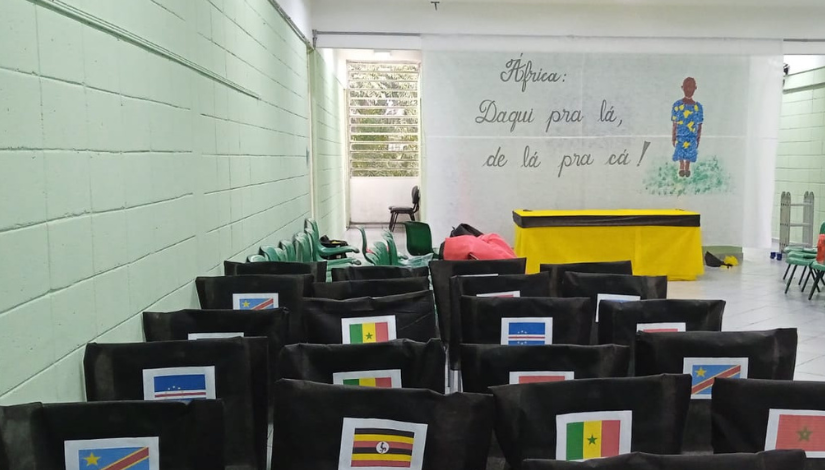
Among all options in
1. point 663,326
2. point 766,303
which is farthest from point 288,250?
point 766,303

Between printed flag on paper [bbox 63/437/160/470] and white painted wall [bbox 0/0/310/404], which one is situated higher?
white painted wall [bbox 0/0/310/404]

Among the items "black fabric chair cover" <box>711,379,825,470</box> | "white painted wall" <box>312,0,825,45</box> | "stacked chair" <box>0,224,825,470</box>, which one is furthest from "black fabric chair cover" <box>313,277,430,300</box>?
"white painted wall" <box>312,0,825,45</box>

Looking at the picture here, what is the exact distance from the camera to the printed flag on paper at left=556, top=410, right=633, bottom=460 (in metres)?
1.64

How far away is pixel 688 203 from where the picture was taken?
8336mm

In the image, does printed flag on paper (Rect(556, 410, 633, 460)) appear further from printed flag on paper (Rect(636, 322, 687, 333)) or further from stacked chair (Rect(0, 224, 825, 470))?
printed flag on paper (Rect(636, 322, 687, 333))

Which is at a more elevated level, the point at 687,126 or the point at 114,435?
the point at 687,126

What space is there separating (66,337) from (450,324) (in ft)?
5.98

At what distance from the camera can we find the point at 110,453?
Result: 150 centimetres

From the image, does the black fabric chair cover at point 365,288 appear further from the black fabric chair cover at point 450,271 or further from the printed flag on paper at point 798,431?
the printed flag on paper at point 798,431

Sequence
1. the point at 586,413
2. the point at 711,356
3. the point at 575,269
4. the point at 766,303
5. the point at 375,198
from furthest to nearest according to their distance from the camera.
→ the point at 375,198 < the point at 766,303 < the point at 575,269 < the point at 711,356 < the point at 586,413

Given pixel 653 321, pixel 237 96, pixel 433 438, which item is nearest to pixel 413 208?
pixel 237 96

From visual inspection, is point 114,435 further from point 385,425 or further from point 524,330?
point 524,330

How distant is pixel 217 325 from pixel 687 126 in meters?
7.30

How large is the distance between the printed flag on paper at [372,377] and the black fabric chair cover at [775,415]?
87cm
